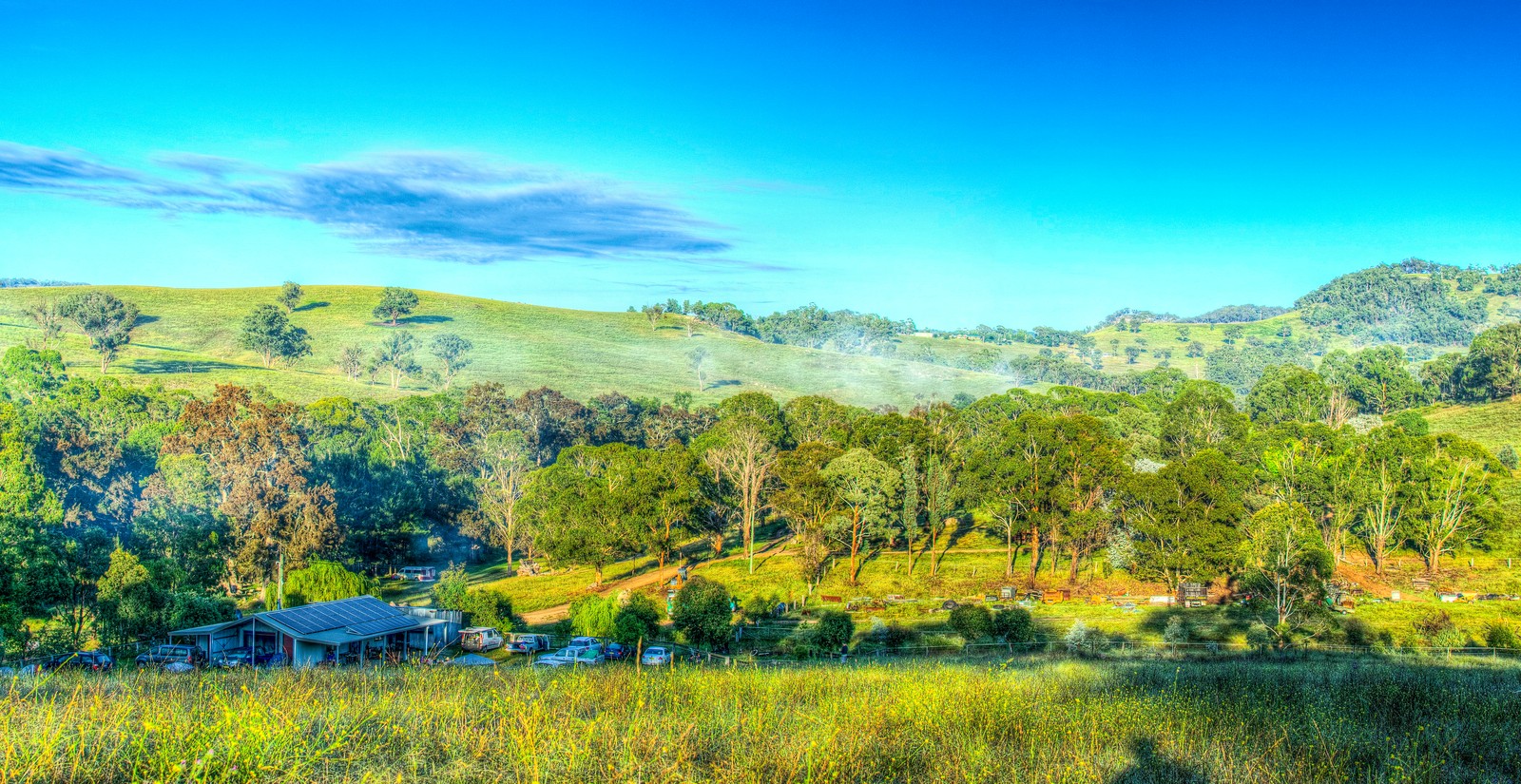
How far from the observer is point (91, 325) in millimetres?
106312

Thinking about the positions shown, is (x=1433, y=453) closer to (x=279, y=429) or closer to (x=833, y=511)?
(x=833, y=511)

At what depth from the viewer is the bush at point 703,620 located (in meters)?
33.5

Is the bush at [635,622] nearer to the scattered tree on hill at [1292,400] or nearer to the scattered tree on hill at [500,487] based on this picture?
the scattered tree on hill at [500,487]

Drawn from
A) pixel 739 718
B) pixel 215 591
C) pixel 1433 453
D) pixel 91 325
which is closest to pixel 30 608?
pixel 215 591

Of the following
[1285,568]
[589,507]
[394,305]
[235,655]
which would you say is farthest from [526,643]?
[394,305]

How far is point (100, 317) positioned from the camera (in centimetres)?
10638

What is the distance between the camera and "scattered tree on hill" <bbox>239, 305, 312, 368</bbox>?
113 m

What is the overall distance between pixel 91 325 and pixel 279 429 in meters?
72.5

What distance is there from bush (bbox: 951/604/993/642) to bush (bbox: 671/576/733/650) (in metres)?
9.47

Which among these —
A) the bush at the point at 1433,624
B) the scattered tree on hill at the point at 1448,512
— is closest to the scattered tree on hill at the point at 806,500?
the bush at the point at 1433,624

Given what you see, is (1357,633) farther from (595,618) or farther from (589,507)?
(589,507)

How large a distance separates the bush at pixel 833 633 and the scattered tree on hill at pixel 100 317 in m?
108

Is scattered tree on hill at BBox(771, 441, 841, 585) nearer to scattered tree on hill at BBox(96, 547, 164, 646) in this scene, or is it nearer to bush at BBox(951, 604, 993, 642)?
bush at BBox(951, 604, 993, 642)

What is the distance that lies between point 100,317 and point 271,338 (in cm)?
1946
